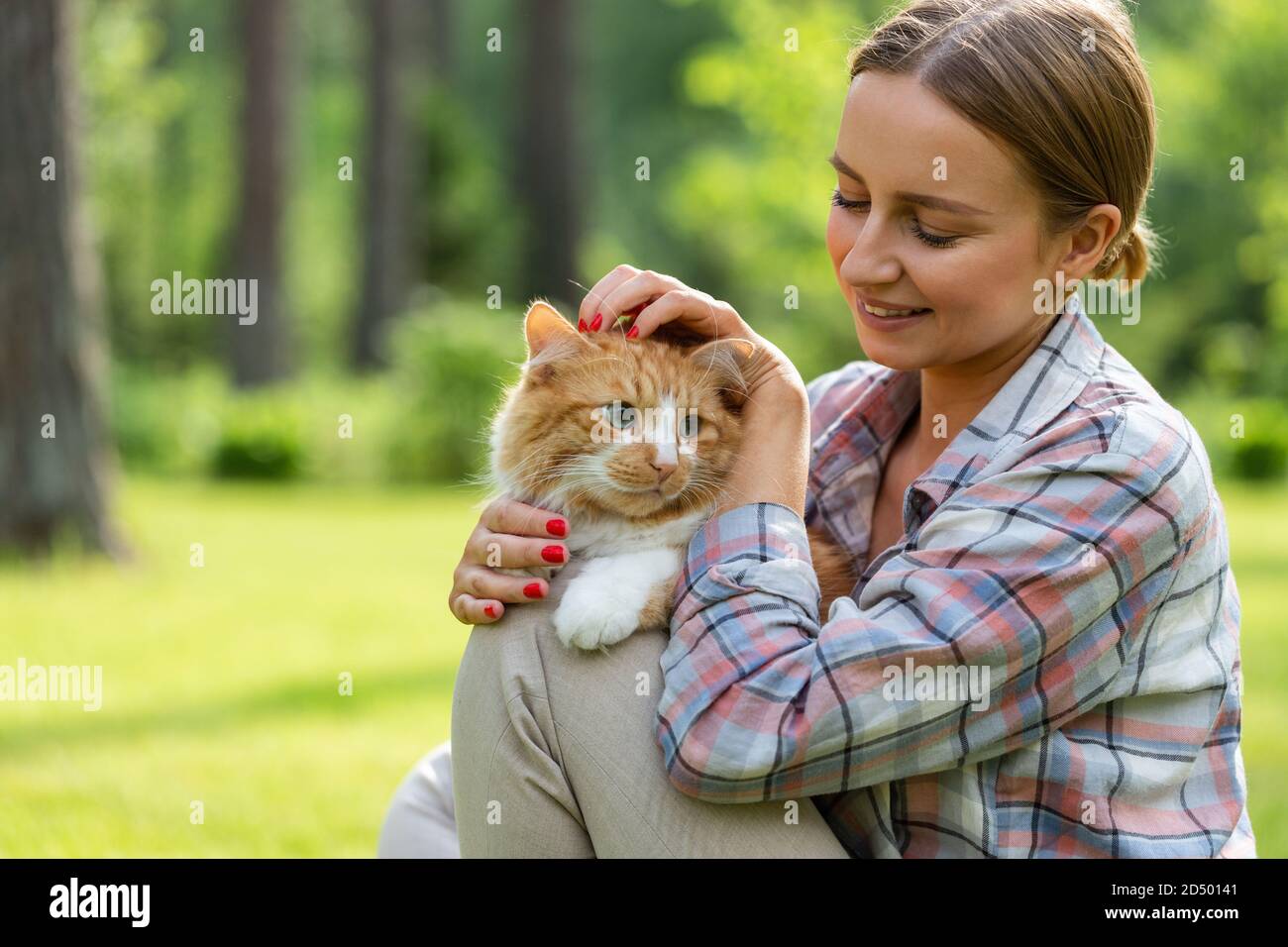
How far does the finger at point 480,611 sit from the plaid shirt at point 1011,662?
1.05 feet

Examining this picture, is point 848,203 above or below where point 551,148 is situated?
below

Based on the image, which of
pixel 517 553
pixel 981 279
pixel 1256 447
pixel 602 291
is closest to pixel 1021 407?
pixel 981 279

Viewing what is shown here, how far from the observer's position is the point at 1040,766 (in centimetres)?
202

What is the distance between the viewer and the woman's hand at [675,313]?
2377mm

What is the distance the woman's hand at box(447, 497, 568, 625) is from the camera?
7.49 feet

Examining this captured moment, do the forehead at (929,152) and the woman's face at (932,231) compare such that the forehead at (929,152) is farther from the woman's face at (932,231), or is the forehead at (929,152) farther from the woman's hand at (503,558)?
the woman's hand at (503,558)

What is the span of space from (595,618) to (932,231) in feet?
2.81

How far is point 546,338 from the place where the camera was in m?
2.70

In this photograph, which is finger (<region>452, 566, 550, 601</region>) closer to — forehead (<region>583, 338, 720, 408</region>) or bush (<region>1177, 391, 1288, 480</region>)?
forehead (<region>583, 338, 720, 408</region>)

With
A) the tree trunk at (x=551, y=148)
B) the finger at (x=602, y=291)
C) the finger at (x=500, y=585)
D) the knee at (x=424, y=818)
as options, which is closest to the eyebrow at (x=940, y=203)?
the finger at (x=602, y=291)

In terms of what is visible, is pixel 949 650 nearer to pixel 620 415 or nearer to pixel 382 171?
pixel 620 415

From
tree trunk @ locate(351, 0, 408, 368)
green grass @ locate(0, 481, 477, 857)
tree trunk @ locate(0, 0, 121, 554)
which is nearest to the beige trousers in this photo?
green grass @ locate(0, 481, 477, 857)

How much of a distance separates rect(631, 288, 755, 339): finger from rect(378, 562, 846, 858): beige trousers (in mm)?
561
